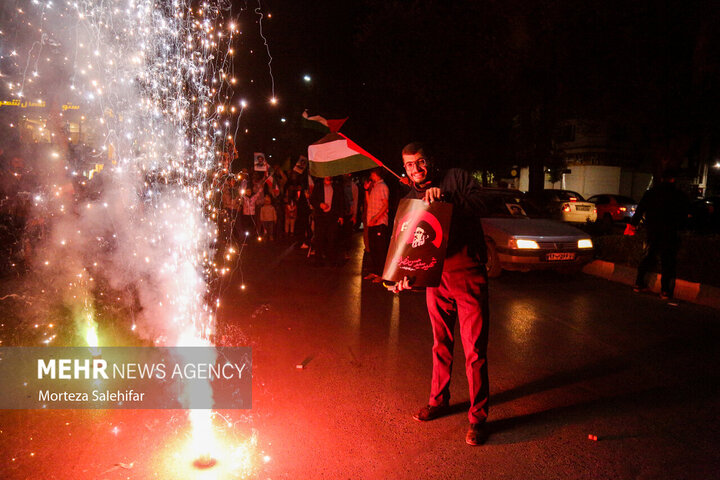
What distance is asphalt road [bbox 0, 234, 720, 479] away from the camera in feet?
10.8

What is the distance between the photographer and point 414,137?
21.5 m

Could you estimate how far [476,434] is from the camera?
11.7ft

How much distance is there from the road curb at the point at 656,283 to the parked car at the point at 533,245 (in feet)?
2.48

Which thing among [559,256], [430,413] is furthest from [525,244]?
[430,413]

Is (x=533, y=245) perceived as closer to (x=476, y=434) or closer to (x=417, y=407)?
(x=417, y=407)

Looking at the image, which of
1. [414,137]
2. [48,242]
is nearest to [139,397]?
[48,242]

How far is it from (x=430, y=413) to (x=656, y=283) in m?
6.80

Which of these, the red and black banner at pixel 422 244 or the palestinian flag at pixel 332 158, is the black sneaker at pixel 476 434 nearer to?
the red and black banner at pixel 422 244

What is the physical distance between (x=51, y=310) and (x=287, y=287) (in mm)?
3598

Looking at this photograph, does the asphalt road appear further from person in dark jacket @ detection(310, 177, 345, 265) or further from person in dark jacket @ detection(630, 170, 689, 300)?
person in dark jacket @ detection(310, 177, 345, 265)

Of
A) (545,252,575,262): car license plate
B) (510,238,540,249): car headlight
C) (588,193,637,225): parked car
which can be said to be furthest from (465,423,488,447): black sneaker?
(588,193,637,225): parked car

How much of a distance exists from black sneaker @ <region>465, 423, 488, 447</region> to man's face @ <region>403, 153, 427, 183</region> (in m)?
1.79

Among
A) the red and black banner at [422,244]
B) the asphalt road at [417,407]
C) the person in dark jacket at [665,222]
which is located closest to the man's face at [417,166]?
the red and black banner at [422,244]

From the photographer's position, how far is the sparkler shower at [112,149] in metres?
6.98
